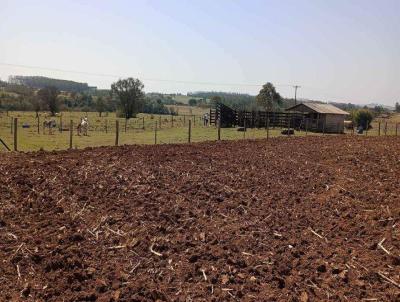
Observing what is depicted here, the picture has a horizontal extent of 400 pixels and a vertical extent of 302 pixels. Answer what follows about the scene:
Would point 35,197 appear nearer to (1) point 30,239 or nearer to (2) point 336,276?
(1) point 30,239

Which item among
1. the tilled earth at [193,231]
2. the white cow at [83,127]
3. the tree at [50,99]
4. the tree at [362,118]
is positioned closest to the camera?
the tilled earth at [193,231]

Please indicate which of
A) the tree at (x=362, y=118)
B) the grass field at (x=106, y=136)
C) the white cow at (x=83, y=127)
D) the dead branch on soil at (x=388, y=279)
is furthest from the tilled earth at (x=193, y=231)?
the tree at (x=362, y=118)

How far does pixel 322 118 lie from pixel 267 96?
2342 centimetres

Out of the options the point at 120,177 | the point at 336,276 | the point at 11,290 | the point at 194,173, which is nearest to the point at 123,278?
the point at 11,290

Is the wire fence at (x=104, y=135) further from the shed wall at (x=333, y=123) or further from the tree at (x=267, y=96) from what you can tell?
the tree at (x=267, y=96)

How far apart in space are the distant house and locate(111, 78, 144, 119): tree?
39845 millimetres

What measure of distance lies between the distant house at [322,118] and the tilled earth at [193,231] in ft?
124

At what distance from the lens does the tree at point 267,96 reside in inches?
2901

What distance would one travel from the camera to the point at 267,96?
2899 inches

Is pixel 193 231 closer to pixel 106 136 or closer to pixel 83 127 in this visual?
pixel 106 136

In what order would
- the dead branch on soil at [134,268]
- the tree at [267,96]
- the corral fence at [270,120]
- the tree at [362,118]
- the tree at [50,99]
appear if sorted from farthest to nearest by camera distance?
the tree at [50,99]
the tree at [267,96]
the tree at [362,118]
the corral fence at [270,120]
the dead branch on soil at [134,268]

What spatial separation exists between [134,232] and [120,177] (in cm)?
334

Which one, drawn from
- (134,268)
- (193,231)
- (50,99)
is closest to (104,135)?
(193,231)

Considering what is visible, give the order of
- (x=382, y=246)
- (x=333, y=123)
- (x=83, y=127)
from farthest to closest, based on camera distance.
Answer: (x=333, y=123), (x=83, y=127), (x=382, y=246)
